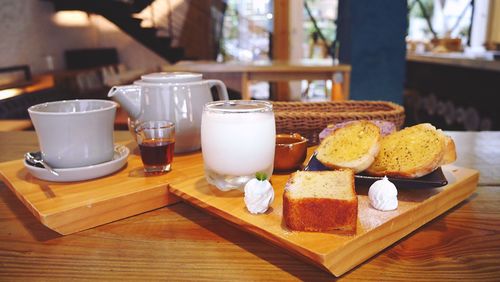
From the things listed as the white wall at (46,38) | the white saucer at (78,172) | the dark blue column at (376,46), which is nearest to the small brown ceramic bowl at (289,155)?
the white saucer at (78,172)

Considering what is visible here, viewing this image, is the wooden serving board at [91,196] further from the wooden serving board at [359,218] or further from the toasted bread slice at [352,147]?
the toasted bread slice at [352,147]

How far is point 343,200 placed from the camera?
649 millimetres

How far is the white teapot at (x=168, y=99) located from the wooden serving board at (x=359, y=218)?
204 millimetres

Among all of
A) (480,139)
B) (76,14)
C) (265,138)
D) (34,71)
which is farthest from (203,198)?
(76,14)

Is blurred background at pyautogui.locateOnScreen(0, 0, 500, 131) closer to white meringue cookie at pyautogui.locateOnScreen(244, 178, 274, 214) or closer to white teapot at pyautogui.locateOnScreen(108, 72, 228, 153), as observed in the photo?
white teapot at pyautogui.locateOnScreen(108, 72, 228, 153)

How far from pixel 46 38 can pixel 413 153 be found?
7528 mm

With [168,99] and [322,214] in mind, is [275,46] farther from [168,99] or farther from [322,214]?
[322,214]

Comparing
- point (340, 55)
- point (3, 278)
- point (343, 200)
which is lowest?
point (3, 278)

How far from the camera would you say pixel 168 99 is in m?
1.07

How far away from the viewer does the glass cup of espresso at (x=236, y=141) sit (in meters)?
0.78

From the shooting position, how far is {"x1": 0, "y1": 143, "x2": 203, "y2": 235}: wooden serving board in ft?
2.51

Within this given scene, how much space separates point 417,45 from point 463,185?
665 centimetres

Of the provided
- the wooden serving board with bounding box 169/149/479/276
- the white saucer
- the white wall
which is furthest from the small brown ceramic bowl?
the white wall

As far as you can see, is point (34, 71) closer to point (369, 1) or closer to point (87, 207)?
point (369, 1)
